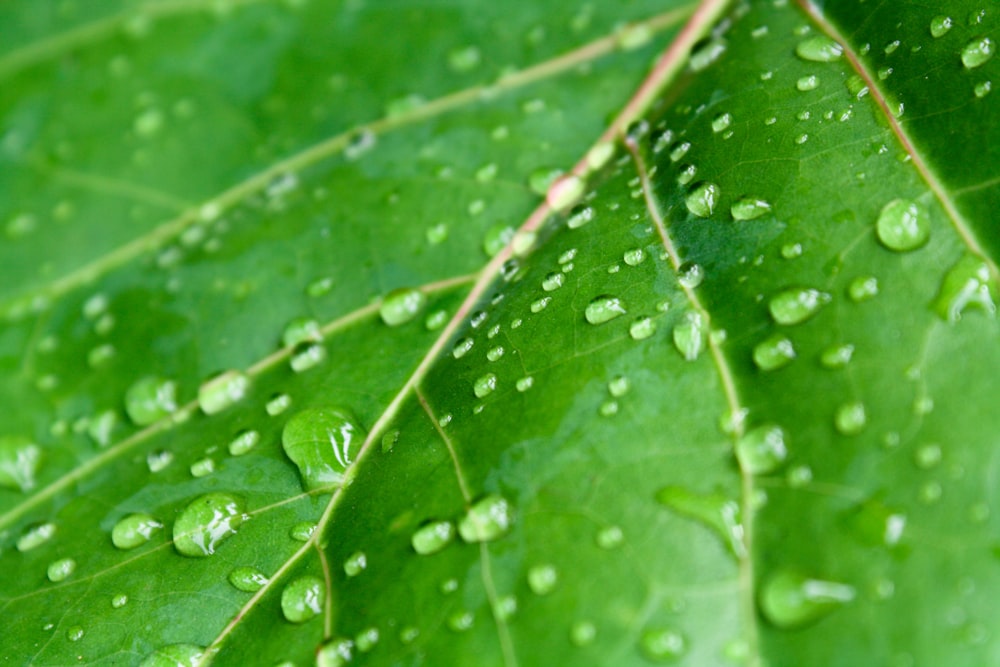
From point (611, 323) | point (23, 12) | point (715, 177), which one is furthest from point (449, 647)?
point (23, 12)

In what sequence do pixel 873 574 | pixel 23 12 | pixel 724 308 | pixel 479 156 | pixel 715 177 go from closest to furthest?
pixel 873 574, pixel 724 308, pixel 715 177, pixel 479 156, pixel 23 12

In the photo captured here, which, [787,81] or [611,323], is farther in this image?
[787,81]

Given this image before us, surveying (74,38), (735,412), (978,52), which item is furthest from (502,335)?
(74,38)

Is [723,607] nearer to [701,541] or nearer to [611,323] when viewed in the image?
[701,541]

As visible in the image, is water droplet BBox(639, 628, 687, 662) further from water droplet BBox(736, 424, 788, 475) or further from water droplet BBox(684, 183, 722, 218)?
water droplet BBox(684, 183, 722, 218)

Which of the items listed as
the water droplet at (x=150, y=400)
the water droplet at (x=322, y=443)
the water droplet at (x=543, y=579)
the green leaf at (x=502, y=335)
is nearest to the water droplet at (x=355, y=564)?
the green leaf at (x=502, y=335)

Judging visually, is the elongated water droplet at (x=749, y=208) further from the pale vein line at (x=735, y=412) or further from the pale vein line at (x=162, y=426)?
the pale vein line at (x=162, y=426)

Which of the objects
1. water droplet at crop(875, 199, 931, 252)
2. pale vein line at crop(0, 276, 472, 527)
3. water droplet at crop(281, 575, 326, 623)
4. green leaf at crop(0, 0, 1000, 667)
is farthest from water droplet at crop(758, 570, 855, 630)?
pale vein line at crop(0, 276, 472, 527)
